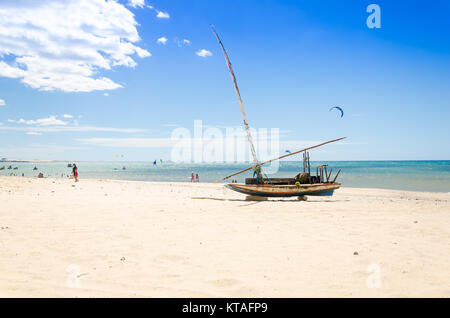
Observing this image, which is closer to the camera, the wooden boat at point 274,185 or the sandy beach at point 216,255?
the sandy beach at point 216,255

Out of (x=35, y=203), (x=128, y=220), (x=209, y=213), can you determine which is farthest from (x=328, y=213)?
(x=35, y=203)

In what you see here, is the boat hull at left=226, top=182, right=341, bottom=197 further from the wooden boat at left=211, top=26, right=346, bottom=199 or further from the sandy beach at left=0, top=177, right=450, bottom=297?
the sandy beach at left=0, top=177, right=450, bottom=297

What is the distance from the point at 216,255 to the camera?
6707 millimetres

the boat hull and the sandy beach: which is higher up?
the boat hull

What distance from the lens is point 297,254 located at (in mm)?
6789

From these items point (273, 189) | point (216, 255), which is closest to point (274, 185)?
point (273, 189)

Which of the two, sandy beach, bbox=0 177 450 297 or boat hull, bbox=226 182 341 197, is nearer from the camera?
sandy beach, bbox=0 177 450 297

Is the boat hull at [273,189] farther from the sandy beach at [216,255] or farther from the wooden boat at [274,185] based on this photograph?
the sandy beach at [216,255]

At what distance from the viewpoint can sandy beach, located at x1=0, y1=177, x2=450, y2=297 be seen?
4.97 meters

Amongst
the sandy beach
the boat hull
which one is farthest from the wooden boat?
the sandy beach

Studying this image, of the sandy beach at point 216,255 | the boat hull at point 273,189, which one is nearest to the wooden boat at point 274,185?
the boat hull at point 273,189

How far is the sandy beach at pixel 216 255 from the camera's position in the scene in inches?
196

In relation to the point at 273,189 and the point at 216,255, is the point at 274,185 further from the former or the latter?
the point at 216,255
